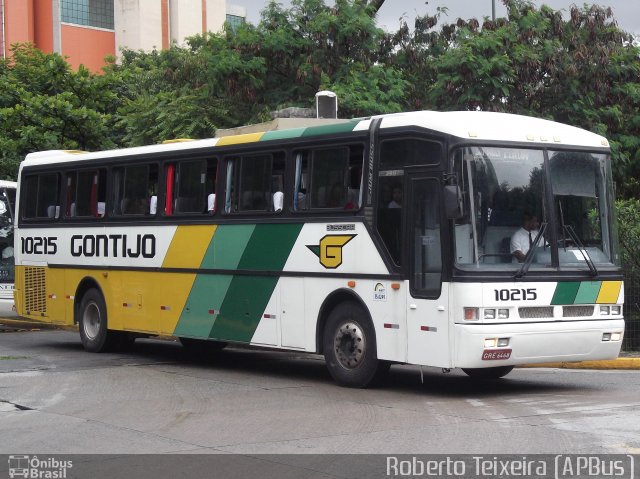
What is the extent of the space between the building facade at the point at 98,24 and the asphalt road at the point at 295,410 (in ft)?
163

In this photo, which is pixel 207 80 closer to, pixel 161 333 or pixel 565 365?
pixel 161 333

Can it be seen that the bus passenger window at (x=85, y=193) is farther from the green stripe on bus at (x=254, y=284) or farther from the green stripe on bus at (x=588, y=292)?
the green stripe on bus at (x=588, y=292)

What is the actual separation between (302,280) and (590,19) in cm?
1692

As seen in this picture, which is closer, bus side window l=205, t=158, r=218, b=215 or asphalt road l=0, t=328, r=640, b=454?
asphalt road l=0, t=328, r=640, b=454

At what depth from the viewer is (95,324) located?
767 inches

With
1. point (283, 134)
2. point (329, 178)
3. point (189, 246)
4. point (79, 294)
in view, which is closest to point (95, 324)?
point (79, 294)

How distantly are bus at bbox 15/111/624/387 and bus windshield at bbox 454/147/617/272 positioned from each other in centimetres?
2

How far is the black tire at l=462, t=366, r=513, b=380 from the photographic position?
14719 mm

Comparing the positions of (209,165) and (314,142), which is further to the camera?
(209,165)

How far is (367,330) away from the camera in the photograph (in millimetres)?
13727

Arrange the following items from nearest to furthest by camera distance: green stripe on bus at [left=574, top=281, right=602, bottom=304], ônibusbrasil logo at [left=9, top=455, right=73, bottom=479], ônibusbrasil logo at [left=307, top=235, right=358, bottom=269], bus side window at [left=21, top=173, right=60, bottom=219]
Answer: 1. ônibusbrasil logo at [left=9, top=455, right=73, bottom=479]
2. green stripe on bus at [left=574, top=281, right=602, bottom=304]
3. ônibusbrasil logo at [left=307, top=235, right=358, bottom=269]
4. bus side window at [left=21, top=173, right=60, bottom=219]

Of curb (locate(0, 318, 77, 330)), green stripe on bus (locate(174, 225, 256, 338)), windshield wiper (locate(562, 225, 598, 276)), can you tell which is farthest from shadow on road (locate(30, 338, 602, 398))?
curb (locate(0, 318, 77, 330))

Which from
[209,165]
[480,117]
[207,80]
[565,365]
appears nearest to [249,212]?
[209,165]

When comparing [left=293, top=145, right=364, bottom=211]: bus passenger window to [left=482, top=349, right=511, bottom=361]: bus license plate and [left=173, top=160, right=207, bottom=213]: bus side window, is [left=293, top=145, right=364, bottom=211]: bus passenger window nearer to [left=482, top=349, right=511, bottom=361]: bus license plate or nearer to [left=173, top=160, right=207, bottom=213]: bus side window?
[left=173, top=160, right=207, bottom=213]: bus side window
